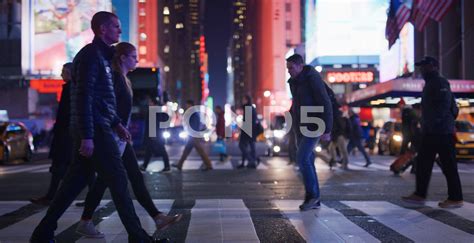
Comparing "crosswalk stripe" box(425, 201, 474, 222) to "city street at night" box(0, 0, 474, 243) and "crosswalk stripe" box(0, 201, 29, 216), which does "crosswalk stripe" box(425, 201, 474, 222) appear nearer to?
"city street at night" box(0, 0, 474, 243)

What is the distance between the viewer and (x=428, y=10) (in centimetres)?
3072

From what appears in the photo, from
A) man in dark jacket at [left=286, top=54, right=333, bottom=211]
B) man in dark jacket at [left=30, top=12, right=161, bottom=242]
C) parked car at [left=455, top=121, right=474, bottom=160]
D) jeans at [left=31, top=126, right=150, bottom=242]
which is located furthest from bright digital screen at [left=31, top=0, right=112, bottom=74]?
jeans at [left=31, top=126, right=150, bottom=242]

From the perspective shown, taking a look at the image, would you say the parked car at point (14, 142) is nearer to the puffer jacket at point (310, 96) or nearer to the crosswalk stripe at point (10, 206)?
the crosswalk stripe at point (10, 206)

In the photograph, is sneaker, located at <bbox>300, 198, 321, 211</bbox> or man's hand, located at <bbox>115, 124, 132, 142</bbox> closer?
man's hand, located at <bbox>115, 124, 132, 142</bbox>

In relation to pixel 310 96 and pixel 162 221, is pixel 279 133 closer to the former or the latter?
pixel 310 96

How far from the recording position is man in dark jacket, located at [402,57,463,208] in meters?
7.29

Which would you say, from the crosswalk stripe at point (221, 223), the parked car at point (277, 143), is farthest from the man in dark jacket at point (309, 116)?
the parked car at point (277, 143)

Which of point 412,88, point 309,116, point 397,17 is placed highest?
point 397,17

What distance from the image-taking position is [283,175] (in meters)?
12.8

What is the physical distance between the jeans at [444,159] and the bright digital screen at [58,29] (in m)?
47.7

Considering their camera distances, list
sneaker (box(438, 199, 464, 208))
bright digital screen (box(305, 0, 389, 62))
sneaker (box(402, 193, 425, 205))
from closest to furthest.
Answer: sneaker (box(438, 199, 464, 208)), sneaker (box(402, 193, 425, 205)), bright digital screen (box(305, 0, 389, 62))

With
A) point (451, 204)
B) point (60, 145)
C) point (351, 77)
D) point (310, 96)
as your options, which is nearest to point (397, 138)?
point (451, 204)

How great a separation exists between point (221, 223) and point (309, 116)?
2.09 meters

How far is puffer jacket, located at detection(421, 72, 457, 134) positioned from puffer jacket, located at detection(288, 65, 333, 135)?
4.10 ft
